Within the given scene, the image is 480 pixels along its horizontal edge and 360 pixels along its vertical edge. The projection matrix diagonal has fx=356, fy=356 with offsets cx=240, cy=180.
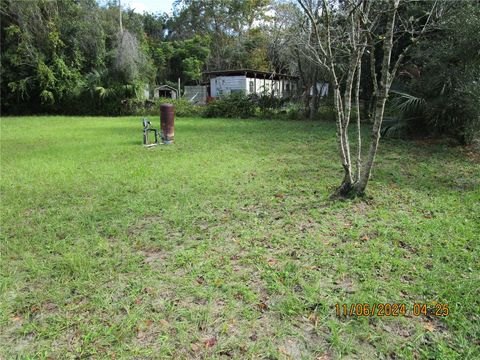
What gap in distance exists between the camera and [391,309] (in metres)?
2.25

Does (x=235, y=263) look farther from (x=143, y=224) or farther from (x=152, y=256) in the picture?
(x=143, y=224)

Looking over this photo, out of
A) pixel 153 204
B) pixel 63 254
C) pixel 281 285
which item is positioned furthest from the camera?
pixel 153 204

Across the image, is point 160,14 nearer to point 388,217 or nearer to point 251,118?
point 251,118

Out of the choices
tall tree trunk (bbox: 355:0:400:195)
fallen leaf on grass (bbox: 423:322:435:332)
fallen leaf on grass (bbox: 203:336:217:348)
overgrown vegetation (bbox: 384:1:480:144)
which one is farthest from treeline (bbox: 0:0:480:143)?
fallen leaf on grass (bbox: 203:336:217:348)

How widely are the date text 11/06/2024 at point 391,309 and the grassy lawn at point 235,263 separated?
0.11 ft

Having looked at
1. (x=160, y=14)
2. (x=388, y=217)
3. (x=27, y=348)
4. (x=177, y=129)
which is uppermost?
(x=160, y=14)

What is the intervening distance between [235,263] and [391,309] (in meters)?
1.19

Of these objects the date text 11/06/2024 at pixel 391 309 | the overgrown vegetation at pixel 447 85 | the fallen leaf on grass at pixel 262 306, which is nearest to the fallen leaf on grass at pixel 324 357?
the date text 11/06/2024 at pixel 391 309

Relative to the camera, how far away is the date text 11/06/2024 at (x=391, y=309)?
2217 mm

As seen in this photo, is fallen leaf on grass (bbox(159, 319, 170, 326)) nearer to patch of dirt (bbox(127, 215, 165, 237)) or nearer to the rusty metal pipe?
patch of dirt (bbox(127, 215, 165, 237))

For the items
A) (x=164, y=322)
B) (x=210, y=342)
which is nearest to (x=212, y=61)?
(x=164, y=322)

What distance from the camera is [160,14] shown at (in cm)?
4144

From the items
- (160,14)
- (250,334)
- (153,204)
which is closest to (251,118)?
(153,204)

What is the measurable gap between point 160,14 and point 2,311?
147ft
